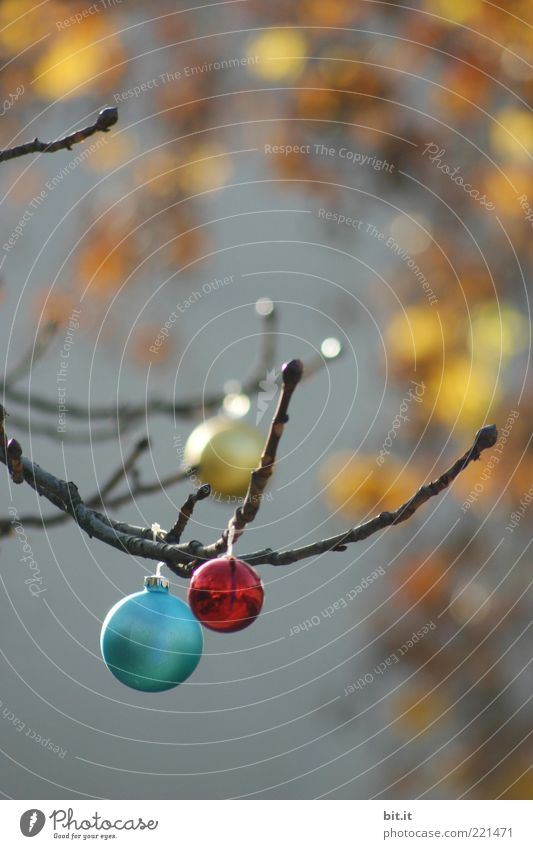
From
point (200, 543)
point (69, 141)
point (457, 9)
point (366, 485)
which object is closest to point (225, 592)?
point (200, 543)

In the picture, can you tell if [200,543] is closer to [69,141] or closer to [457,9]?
[69,141]

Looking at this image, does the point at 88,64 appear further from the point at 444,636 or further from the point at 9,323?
the point at 444,636

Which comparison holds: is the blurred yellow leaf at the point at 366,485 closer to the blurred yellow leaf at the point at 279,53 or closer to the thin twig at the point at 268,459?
the blurred yellow leaf at the point at 279,53

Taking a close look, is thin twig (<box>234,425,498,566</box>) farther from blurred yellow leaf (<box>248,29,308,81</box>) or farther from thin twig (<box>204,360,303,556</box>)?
blurred yellow leaf (<box>248,29,308,81</box>)

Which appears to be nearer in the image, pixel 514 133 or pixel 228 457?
pixel 228 457
